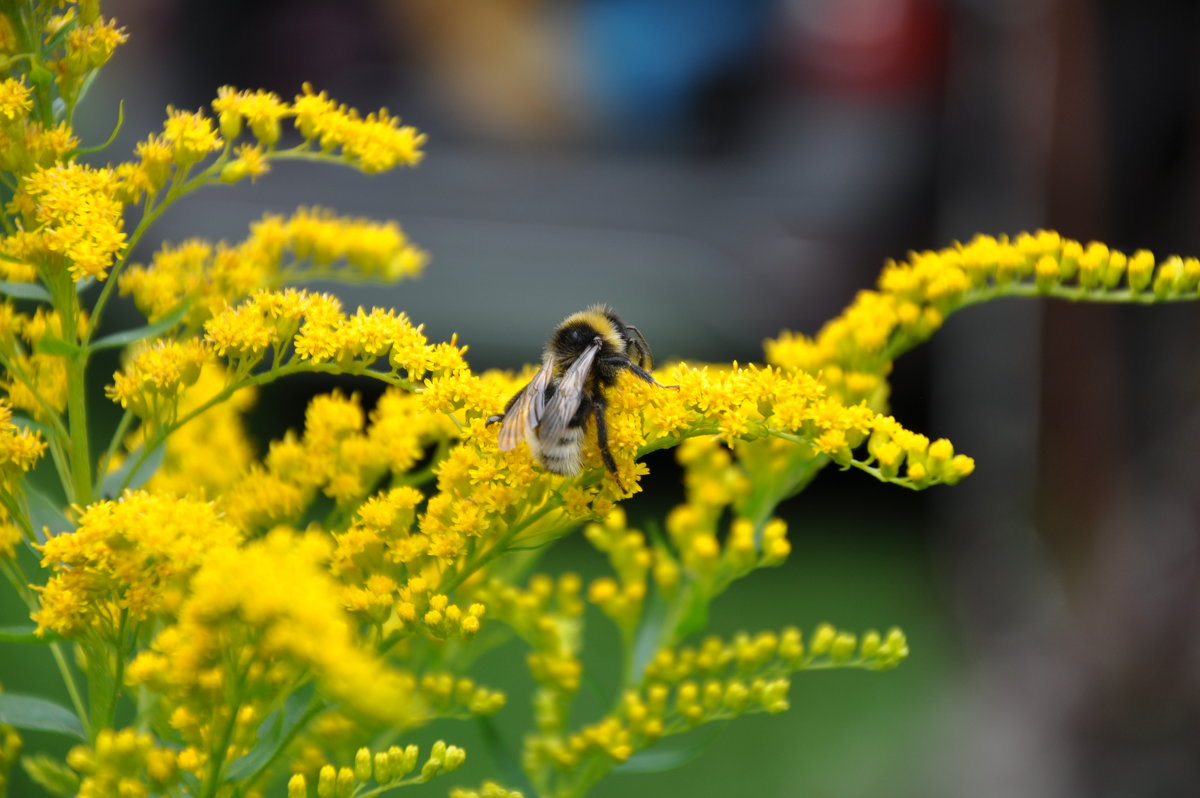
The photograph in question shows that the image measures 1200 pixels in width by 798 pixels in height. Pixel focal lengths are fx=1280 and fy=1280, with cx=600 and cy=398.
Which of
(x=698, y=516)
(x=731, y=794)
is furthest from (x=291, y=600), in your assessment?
(x=731, y=794)

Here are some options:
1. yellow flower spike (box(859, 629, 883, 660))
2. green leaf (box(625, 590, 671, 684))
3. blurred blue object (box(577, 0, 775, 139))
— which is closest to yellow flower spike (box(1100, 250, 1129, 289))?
yellow flower spike (box(859, 629, 883, 660))

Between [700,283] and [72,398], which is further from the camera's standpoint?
[700,283]

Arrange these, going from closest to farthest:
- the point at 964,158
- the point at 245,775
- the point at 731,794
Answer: the point at 245,775
the point at 731,794
the point at 964,158

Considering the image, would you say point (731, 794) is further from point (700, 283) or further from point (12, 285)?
point (12, 285)

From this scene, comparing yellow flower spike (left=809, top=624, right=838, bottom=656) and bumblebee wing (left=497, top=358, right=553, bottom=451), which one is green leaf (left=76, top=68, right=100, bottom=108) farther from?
yellow flower spike (left=809, top=624, right=838, bottom=656)

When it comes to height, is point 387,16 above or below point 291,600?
above

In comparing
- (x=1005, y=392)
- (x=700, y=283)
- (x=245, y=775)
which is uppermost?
(x=700, y=283)

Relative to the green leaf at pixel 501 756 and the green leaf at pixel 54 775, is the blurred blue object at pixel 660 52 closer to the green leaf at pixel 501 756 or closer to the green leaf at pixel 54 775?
the green leaf at pixel 501 756

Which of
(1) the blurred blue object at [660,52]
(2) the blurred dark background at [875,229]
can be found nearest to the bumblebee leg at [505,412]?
(2) the blurred dark background at [875,229]
